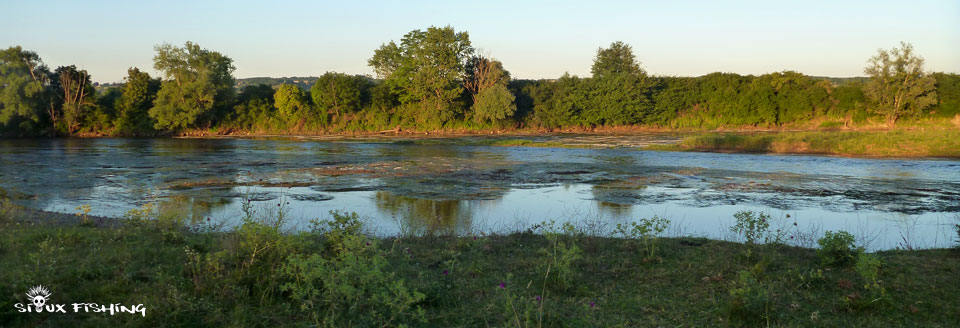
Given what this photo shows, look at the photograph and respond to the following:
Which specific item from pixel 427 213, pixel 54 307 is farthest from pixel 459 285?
pixel 427 213

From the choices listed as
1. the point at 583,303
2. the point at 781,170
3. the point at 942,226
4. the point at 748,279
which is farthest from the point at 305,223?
the point at 781,170

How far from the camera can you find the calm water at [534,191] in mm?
10885

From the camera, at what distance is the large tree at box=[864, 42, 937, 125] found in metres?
45.8

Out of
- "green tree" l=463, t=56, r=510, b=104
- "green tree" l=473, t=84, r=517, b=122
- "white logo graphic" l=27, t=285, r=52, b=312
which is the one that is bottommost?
"white logo graphic" l=27, t=285, r=52, b=312

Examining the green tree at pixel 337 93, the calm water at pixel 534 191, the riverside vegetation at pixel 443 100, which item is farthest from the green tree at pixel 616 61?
the calm water at pixel 534 191

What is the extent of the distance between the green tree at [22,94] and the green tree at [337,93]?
25163 millimetres

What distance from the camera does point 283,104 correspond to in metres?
61.7

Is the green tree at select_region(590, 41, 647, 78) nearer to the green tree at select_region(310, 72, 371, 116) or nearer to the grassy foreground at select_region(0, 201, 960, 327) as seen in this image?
the green tree at select_region(310, 72, 371, 116)

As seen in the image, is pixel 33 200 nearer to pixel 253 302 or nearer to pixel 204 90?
pixel 253 302

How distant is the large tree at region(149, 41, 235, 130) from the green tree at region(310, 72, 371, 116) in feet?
31.6

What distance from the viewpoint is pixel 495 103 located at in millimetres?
54875

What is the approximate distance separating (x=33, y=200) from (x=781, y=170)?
2334cm

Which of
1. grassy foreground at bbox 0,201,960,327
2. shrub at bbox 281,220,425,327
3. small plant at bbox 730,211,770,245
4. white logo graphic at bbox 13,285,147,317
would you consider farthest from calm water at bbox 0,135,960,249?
white logo graphic at bbox 13,285,147,317

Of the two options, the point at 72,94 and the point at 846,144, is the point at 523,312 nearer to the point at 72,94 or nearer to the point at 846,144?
the point at 846,144
